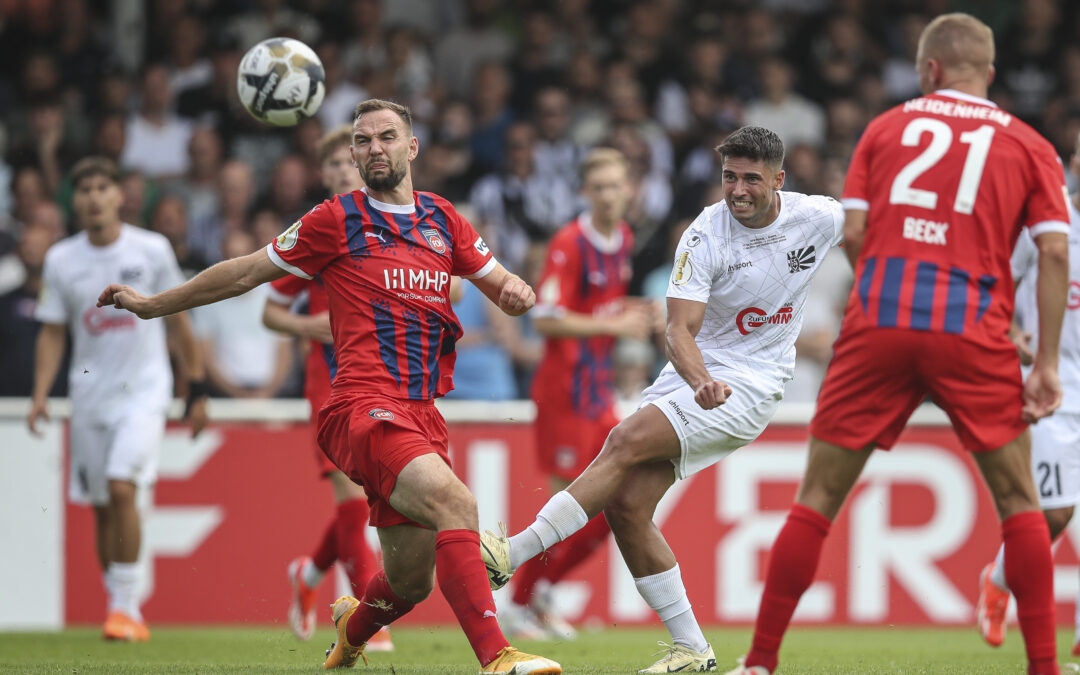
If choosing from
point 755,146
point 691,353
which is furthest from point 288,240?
point 755,146

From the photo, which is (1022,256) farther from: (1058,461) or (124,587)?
(124,587)

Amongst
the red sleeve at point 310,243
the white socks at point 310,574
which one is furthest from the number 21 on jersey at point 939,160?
the white socks at point 310,574

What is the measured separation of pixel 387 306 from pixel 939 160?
2333mm

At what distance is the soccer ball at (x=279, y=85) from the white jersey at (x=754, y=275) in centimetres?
234

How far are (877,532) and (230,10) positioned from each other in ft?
27.2

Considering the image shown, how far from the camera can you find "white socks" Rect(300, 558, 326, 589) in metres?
8.29

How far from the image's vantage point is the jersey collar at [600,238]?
9.69 metres

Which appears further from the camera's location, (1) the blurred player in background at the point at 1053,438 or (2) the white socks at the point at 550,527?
(1) the blurred player in background at the point at 1053,438

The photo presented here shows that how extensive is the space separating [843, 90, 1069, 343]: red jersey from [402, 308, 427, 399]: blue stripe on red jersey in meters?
Result: 1.86

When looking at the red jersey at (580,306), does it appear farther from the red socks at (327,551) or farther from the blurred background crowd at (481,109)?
the red socks at (327,551)

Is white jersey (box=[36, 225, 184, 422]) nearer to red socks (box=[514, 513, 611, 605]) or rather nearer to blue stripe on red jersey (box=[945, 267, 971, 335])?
red socks (box=[514, 513, 611, 605])

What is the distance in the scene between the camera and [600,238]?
31.9ft

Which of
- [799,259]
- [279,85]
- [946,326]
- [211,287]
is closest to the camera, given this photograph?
[946,326]

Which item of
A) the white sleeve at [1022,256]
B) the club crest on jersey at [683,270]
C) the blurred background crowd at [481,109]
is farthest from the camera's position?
the blurred background crowd at [481,109]
